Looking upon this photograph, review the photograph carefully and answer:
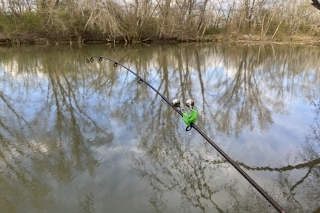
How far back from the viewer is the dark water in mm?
2883

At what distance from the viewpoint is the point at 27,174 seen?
3.25m

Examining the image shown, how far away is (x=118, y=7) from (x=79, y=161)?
62.8 feet

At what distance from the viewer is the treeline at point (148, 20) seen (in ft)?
66.1

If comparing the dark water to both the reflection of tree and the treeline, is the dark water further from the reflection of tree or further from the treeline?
the treeline

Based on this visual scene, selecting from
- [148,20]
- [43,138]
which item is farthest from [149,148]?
[148,20]

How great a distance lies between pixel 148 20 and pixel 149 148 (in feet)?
69.0

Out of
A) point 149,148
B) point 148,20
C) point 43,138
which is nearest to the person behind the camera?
point 149,148

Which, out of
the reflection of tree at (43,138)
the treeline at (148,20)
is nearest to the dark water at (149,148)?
the reflection of tree at (43,138)

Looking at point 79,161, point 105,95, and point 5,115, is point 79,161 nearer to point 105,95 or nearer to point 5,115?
point 5,115

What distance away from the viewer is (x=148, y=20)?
2336 centimetres

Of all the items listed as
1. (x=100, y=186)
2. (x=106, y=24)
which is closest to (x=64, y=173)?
(x=100, y=186)

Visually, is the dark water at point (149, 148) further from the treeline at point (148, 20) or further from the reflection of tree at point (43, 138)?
the treeline at point (148, 20)

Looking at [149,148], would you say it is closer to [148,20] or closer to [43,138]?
[43,138]

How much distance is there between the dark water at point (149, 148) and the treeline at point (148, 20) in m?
13.6
